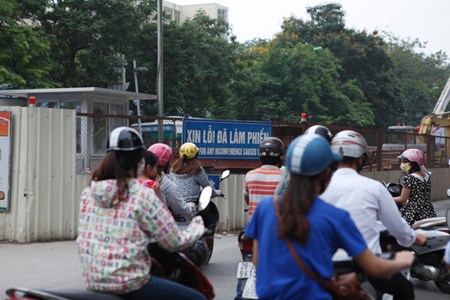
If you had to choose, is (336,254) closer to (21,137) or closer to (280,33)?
(21,137)

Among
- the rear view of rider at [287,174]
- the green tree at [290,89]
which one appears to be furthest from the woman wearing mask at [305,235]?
the green tree at [290,89]

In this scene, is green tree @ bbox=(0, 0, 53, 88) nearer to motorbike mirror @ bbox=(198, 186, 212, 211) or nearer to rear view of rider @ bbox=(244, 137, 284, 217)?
rear view of rider @ bbox=(244, 137, 284, 217)

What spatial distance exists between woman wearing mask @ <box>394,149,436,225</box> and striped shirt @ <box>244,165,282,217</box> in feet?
6.83

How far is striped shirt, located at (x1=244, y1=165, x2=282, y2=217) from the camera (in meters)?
6.61

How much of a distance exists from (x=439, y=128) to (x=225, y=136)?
21.0 meters

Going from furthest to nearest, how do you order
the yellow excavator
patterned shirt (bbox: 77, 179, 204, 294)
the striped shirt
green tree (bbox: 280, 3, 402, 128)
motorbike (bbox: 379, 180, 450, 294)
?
green tree (bbox: 280, 3, 402, 128)
the yellow excavator
motorbike (bbox: 379, 180, 450, 294)
the striped shirt
patterned shirt (bbox: 77, 179, 204, 294)

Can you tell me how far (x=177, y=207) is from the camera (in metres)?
7.27

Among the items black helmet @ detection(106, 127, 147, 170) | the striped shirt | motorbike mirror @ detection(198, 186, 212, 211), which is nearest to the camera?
black helmet @ detection(106, 127, 147, 170)

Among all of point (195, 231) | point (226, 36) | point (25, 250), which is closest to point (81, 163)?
point (25, 250)

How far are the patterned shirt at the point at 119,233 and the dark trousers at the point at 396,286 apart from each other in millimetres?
1681

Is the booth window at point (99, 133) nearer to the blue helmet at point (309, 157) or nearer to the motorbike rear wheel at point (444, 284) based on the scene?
the motorbike rear wheel at point (444, 284)

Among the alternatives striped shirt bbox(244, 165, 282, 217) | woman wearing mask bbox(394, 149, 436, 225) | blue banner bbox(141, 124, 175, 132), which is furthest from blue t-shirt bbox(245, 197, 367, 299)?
blue banner bbox(141, 124, 175, 132)

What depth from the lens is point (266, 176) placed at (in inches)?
261

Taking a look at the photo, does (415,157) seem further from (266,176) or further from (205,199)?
(205,199)
